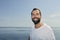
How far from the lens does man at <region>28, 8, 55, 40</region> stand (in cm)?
171

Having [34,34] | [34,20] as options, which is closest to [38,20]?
[34,20]

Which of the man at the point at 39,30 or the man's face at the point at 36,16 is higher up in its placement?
the man's face at the point at 36,16

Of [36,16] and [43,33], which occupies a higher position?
[36,16]

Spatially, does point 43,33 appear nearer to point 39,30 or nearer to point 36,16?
point 39,30

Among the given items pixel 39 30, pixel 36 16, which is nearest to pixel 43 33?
pixel 39 30

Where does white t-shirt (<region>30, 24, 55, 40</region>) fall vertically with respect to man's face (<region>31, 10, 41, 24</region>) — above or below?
below

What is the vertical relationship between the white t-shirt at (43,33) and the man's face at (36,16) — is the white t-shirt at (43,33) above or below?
below

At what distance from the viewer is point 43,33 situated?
1.72m

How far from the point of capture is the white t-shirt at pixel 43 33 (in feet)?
5.60

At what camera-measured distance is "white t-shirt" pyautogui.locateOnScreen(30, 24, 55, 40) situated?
1706mm

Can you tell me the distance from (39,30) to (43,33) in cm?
5

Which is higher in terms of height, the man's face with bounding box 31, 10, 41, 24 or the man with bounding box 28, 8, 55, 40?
the man's face with bounding box 31, 10, 41, 24

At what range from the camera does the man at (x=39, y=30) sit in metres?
1.71

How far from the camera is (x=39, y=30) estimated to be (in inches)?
68.3
